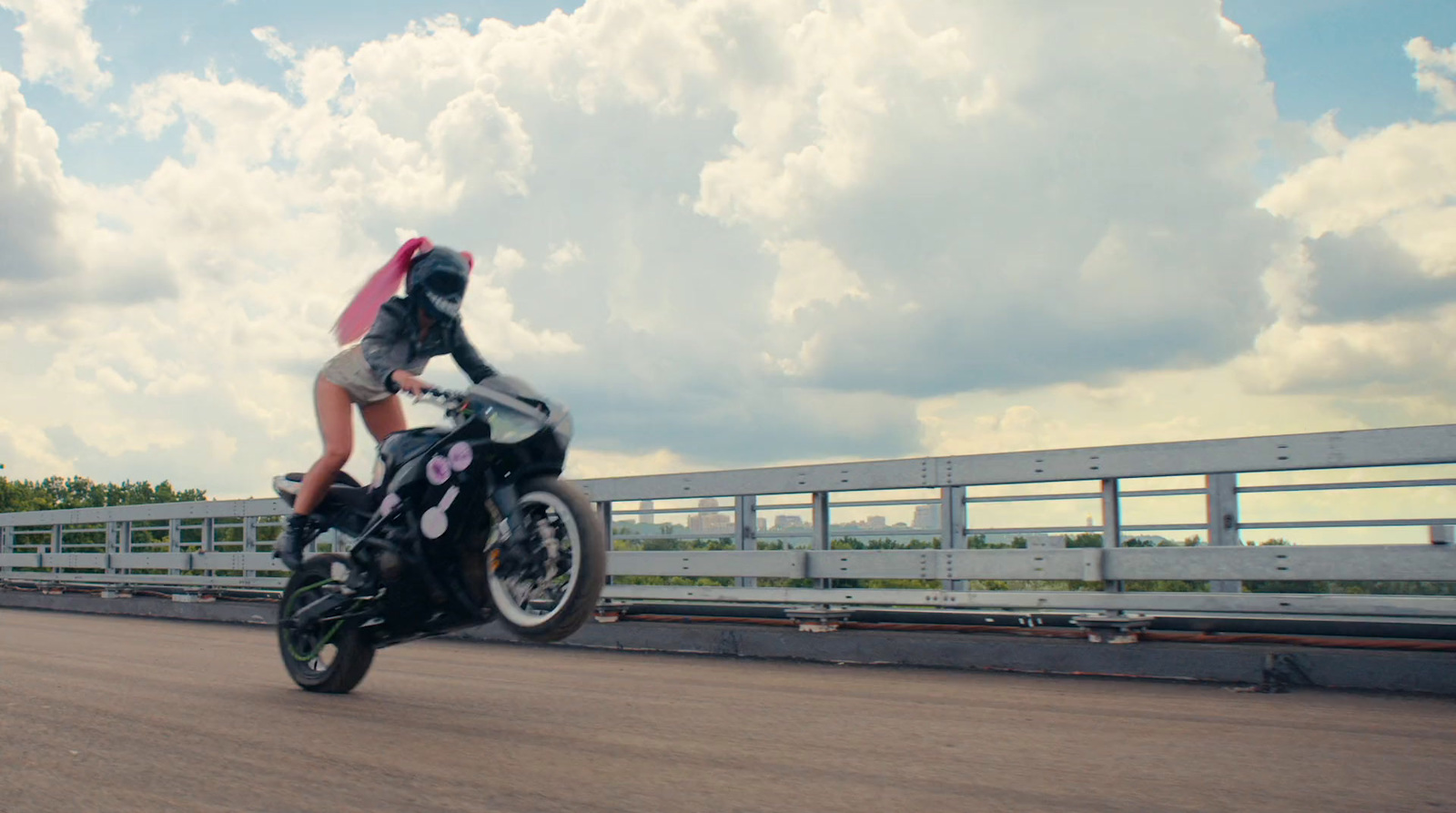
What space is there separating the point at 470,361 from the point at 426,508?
0.87 m

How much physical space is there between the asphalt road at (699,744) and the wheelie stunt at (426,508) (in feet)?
1.32

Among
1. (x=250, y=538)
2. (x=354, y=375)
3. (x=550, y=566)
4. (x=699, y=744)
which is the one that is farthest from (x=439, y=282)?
(x=250, y=538)

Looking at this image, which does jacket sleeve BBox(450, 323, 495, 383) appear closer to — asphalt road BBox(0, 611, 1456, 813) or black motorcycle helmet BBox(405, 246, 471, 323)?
black motorcycle helmet BBox(405, 246, 471, 323)

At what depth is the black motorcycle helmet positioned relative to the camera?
18.4 ft

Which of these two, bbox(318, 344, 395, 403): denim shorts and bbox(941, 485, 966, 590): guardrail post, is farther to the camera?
bbox(941, 485, 966, 590): guardrail post

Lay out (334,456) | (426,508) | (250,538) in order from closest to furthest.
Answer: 1. (426,508)
2. (334,456)
3. (250,538)

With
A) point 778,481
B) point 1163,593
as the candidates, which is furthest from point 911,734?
point 778,481

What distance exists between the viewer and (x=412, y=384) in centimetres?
542

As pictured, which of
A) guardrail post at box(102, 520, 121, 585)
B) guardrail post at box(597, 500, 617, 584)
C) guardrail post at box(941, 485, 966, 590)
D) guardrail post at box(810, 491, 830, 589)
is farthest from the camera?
guardrail post at box(102, 520, 121, 585)

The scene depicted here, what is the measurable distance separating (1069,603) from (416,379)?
4.45 m

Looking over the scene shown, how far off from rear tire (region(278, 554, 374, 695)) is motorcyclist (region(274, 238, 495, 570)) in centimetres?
15

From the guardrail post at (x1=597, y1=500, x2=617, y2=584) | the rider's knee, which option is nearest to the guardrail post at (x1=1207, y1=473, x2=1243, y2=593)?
the rider's knee

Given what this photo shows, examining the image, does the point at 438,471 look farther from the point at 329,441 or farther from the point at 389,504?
the point at 329,441

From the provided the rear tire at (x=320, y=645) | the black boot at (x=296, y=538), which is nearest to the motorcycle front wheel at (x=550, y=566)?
the rear tire at (x=320, y=645)
